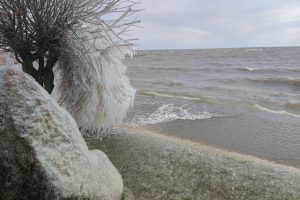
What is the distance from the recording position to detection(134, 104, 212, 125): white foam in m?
10.6

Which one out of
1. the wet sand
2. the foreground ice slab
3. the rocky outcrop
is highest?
the rocky outcrop

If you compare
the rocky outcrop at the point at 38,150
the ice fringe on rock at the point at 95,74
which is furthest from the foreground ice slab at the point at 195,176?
the rocky outcrop at the point at 38,150

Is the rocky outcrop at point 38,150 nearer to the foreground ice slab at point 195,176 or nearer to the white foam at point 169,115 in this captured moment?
the foreground ice slab at point 195,176

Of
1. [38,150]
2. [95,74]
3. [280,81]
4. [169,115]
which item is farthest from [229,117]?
[280,81]

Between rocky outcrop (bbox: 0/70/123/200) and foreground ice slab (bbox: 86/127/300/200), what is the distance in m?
1.30

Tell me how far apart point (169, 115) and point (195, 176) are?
20.6 ft

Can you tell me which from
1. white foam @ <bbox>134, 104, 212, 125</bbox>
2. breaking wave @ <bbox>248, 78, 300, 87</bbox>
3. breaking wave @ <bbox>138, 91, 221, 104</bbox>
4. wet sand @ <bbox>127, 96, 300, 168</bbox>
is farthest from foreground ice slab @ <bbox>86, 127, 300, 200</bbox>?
breaking wave @ <bbox>248, 78, 300, 87</bbox>

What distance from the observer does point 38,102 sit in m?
3.53

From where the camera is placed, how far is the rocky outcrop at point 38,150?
3107mm

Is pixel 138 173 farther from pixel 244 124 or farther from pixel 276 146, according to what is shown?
pixel 244 124

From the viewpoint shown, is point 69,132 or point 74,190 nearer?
point 74,190

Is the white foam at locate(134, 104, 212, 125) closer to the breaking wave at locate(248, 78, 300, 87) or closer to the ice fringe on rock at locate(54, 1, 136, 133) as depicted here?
the ice fringe on rock at locate(54, 1, 136, 133)

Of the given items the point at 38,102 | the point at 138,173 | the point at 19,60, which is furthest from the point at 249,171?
the point at 19,60

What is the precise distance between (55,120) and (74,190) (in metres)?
0.69
